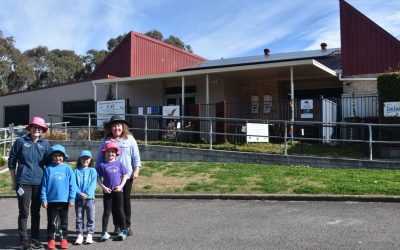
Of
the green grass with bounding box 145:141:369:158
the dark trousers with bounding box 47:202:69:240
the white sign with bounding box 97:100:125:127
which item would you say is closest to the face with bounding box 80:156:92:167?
the dark trousers with bounding box 47:202:69:240

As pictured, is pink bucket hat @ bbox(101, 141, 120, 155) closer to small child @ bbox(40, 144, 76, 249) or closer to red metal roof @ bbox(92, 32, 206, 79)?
small child @ bbox(40, 144, 76, 249)

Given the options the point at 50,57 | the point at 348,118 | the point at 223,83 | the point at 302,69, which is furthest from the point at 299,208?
the point at 50,57

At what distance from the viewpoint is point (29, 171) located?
20.0 ft


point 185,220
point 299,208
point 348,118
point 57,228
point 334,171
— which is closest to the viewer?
point 57,228

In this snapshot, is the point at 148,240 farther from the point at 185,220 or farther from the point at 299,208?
the point at 299,208

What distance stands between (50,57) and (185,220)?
51.3 m

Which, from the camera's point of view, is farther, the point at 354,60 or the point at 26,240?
the point at 354,60

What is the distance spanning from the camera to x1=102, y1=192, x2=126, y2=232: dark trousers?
633 cm

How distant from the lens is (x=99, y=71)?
85.4 feet

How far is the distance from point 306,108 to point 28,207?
11.9 meters

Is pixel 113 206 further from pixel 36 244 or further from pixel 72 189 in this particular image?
pixel 36 244

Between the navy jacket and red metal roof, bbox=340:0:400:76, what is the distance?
14.5 meters

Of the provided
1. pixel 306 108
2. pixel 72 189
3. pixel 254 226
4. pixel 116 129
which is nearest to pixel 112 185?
pixel 72 189

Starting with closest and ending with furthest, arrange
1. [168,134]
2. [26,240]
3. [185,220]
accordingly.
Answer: [26,240], [185,220], [168,134]
